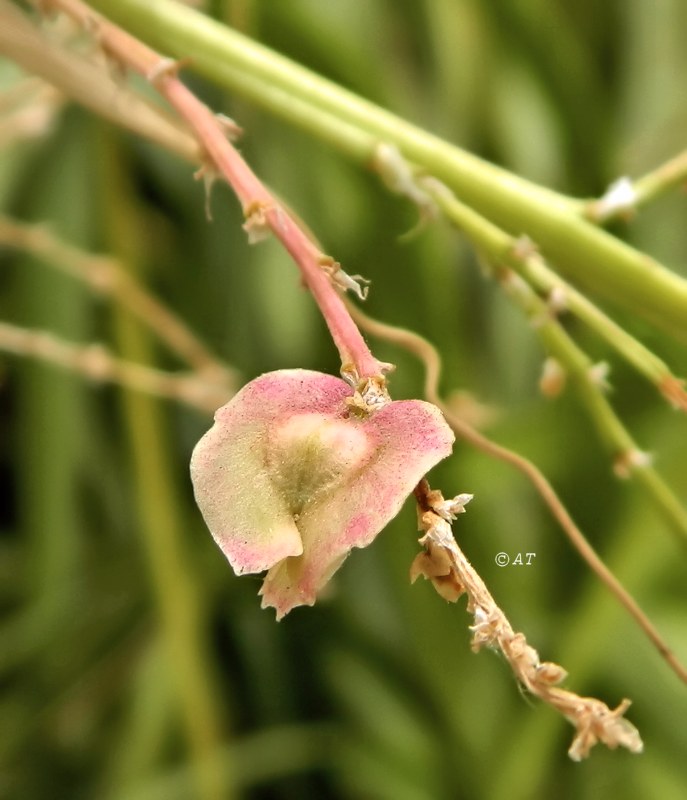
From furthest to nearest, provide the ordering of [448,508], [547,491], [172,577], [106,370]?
[172,577], [106,370], [547,491], [448,508]

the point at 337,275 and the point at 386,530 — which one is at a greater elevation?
the point at 337,275

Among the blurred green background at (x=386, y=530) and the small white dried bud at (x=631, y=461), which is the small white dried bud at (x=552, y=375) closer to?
the small white dried bud at (x=631, y=461)

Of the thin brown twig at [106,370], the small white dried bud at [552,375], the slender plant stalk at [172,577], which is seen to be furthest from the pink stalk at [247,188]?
the slender plant stalk at [172,577]

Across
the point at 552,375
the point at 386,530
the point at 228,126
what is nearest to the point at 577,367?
the point at 552,375

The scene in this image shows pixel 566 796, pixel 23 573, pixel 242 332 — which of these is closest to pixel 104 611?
pixel 23 573

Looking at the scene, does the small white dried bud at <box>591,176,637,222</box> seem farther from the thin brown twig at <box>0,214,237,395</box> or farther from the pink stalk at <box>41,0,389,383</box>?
the thin brown twig at <box>0,214,237,395</box>

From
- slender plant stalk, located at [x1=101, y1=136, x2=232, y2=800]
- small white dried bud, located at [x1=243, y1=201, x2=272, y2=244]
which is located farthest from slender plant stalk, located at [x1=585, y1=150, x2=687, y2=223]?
slender plant stalk, located at [x1=101, y1=136, x2=232, y2=800]

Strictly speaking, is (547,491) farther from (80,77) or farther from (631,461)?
(80,77)
